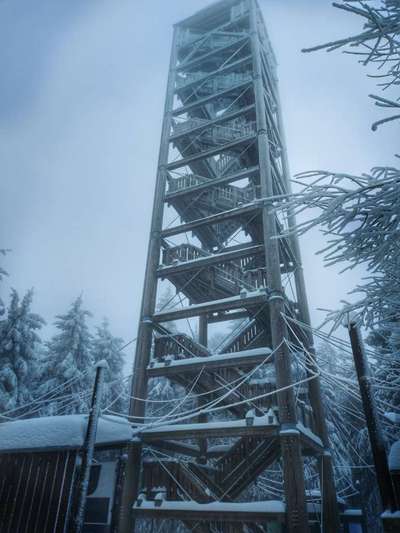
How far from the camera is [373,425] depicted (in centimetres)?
490

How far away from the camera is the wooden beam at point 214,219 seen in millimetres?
13461

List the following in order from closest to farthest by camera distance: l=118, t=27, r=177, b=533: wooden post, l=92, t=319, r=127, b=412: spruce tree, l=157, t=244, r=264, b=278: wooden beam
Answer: l=118, t=27, r=177, b=533: wooden post < l=157, t=244, r=264, b=278: wooden beam < l=92, t=319, r=127, b=412: spruce tree

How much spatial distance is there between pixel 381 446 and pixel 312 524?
9.58 m

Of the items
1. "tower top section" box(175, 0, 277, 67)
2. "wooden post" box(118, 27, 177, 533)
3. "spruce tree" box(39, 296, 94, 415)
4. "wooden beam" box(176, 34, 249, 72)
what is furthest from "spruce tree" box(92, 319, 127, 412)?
"tower top section" box(175, 0, 277, 67)

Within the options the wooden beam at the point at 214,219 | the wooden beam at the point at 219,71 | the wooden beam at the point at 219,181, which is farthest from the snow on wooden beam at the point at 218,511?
the wooden beam at the point at 219,71

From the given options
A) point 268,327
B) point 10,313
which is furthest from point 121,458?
point 10,313

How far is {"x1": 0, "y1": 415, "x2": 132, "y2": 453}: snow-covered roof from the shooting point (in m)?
6.95

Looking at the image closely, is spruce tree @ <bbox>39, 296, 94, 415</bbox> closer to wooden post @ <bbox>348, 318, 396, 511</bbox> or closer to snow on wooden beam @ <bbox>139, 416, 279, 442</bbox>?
snow on wooden beam @ <bbox>139, 416, 279, 442</bbox>

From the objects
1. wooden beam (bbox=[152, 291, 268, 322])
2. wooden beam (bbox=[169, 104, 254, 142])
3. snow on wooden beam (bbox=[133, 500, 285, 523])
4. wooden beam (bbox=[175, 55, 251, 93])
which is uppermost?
wooden beam (bbox=[175, 55, 251, 93])

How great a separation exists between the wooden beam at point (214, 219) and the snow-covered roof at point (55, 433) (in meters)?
8.42

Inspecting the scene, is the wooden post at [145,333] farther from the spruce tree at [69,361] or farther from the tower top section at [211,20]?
the spruce tree at [69,361]

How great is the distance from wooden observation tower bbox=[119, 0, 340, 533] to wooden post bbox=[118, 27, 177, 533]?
39 millimetres

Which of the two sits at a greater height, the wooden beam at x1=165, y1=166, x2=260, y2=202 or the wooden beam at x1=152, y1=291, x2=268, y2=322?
the wooden beam at x1=165, y1=166, x2=260, y2=202

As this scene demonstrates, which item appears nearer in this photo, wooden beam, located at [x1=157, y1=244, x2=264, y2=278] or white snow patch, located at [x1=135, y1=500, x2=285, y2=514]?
white snow patch, located at [x1=135, y1=500, x2=285, y2=514]
